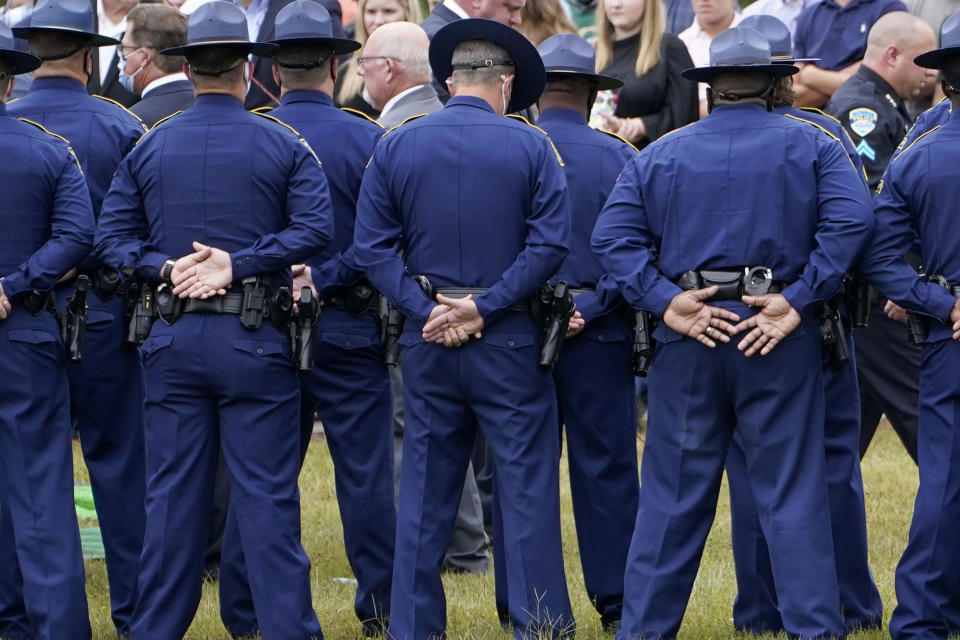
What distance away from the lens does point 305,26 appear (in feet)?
21.3

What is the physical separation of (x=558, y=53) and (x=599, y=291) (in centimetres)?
104

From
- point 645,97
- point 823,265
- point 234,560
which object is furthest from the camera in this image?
point 645,97

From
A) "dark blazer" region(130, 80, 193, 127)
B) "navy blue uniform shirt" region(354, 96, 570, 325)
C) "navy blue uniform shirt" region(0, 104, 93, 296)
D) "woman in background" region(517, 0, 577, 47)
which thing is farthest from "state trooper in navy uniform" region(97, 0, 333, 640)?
"woman in background" region(517, 0, 577, 47)

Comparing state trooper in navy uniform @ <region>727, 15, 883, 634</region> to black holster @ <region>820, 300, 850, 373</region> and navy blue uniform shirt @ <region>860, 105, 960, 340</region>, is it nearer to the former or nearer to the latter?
black holster @ <region>820, 300, 850, 373</region>

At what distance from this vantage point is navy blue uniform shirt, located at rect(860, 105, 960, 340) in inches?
227

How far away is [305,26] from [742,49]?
1876mm

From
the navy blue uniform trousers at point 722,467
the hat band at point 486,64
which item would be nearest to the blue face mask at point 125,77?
the hat band at point 486,64

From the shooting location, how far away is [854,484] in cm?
632

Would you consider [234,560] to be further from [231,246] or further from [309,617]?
[231,246]

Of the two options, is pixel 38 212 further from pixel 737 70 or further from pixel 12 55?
pixel 737 70

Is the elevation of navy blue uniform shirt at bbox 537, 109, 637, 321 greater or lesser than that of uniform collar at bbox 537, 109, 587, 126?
lesser

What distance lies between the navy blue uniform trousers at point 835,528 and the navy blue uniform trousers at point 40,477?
2626 mm

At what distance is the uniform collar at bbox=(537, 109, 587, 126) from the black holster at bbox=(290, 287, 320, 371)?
1424 mm

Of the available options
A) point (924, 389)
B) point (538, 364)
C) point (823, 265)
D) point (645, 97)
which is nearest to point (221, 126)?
point (538, 364)
